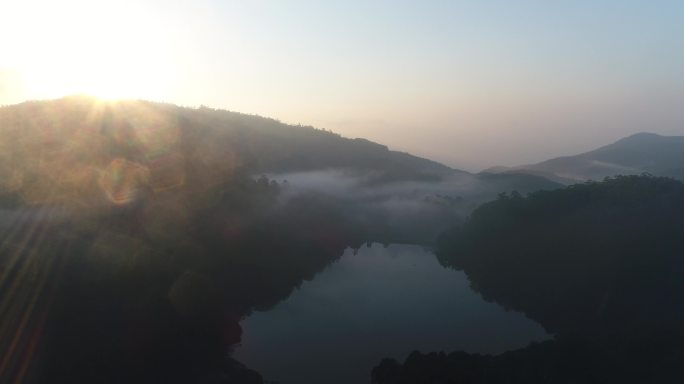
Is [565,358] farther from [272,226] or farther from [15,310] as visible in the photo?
[272,226]

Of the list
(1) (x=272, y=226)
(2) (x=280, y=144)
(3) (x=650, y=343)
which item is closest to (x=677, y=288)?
(3) (x=650, y=343)

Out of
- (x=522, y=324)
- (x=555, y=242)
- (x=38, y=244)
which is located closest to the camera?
(x=38, y=244)

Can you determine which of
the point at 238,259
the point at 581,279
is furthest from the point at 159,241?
the point at 581,279

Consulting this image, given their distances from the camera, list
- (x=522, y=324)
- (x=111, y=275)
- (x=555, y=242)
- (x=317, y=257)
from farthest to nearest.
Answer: (x=317, y=257), (x=555, y=242), (x=522, y=324), (x=111, y=275)

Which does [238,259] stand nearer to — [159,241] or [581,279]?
[159,241]
